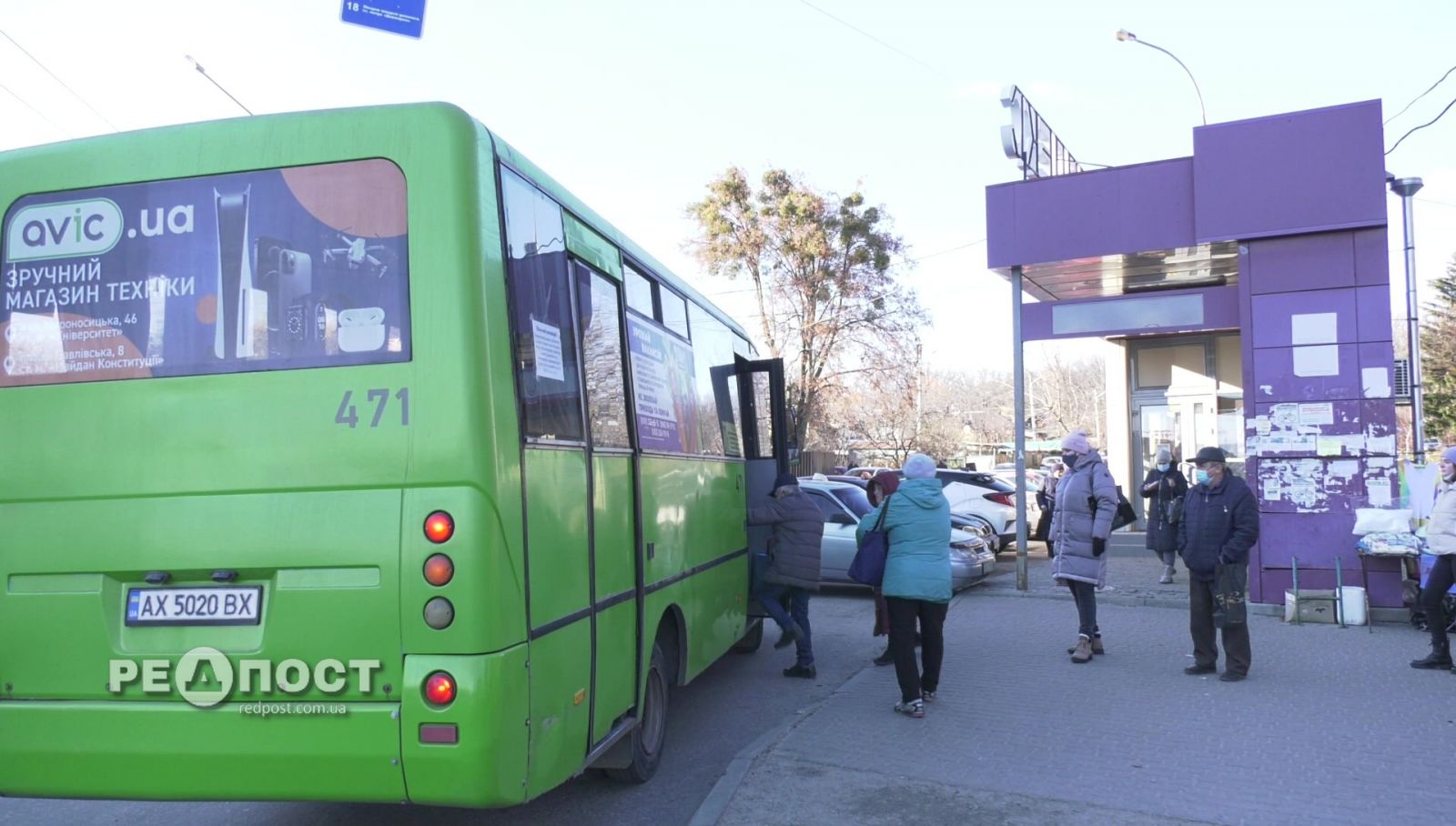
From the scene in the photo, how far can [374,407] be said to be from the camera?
4.06m

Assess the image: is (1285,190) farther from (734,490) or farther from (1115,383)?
(1115,383)

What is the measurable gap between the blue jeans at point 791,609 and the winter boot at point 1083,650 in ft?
7.48

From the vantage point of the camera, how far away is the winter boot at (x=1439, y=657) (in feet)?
28.6

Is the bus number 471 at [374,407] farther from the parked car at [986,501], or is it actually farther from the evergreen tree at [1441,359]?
the evergreen tree at [1441,359]

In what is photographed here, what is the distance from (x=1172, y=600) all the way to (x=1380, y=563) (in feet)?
7.55

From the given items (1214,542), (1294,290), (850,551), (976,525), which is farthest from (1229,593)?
(976,525)

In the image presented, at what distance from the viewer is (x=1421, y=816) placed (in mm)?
5324

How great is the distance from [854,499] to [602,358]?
34.4 ft

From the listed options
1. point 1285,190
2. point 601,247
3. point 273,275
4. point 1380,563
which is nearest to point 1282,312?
point 1285,190

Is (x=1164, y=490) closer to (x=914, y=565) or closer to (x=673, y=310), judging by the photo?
(x=914, y=565)

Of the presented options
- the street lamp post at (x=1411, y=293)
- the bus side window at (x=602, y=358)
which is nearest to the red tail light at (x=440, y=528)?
the bus side window at (x=602, y=358)

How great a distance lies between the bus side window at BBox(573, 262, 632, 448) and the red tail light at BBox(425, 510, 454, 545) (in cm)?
128

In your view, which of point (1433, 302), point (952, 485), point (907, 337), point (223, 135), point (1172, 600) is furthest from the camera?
point (1433, 302)

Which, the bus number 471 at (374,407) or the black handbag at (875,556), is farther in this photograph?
the black handbag at (875,556)
